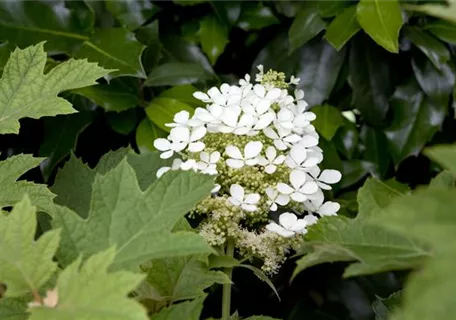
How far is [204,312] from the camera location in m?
1.37

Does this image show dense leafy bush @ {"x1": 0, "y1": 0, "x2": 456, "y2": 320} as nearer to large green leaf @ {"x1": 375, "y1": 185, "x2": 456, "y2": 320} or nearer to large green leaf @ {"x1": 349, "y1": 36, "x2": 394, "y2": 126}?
large green leaf @ {"x1": 349, "y1": 36, "x2": 394, "y2": 126}

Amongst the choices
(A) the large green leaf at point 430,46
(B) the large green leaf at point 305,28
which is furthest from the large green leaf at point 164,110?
(A) the large green leaf at point 430,46

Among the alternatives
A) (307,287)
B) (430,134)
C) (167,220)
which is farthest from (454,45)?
(167,220)

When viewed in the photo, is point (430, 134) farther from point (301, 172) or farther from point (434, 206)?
point (434, 206)

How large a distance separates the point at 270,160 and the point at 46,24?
0.70 meters

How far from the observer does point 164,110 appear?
1.21 metres

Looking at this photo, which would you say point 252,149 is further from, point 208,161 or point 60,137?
point 60,137

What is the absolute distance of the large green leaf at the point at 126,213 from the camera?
0.57 m

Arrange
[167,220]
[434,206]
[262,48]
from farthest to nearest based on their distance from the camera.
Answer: [262,48], [167,220], [434,206]

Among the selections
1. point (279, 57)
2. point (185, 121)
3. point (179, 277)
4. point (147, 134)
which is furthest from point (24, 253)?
point (279, 57)

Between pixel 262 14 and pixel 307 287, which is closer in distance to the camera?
pixel 262 14

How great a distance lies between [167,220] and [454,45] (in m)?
0.92

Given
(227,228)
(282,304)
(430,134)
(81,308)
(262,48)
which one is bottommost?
(282,304)

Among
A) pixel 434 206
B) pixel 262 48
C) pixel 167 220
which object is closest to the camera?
pixel 434 206
